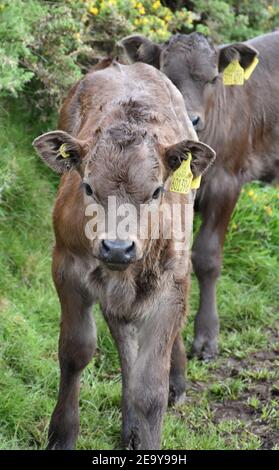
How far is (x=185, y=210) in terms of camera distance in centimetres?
519

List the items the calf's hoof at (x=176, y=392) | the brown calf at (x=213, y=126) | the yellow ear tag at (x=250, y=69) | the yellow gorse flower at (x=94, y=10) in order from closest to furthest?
the calf's hoof at (x=176, y=392) < the brown calf at (x=213, y=126) < the yellow ear tag at (x=250, y=69) < the yellow gorse flower at (x=94, y=10)

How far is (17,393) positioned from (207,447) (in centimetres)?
116

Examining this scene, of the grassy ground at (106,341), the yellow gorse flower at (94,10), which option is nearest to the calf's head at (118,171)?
the grassy ground at (106,341)

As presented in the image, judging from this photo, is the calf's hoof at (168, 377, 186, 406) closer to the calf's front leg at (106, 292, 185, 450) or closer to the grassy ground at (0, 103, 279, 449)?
the grassy ground at (0, 103, 279, 449)

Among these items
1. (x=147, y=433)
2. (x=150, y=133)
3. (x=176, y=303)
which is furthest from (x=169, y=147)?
(x=147, y=433)

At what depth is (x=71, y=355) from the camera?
5.09 metres

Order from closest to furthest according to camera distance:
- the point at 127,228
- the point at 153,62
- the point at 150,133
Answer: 1. the point at 127,228
2. the point at 150,133
3. the point at 153,62

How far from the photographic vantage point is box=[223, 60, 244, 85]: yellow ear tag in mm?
7188

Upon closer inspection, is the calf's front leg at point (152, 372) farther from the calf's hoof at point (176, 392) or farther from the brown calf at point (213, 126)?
the brown calf at point (213, 126)

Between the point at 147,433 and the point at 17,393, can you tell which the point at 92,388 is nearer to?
the point at 17,393

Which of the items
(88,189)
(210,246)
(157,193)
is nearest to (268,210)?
(210,246)

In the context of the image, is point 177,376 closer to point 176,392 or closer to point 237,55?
point 176,392

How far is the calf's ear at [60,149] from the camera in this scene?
4622 mm
